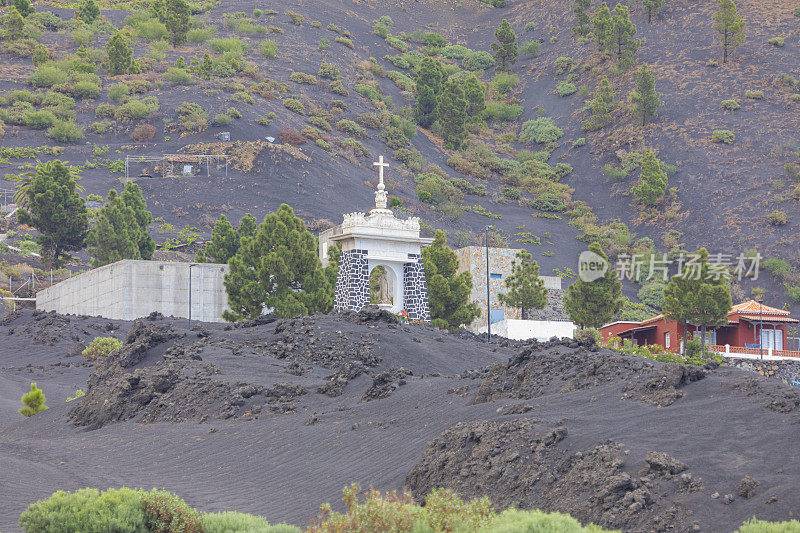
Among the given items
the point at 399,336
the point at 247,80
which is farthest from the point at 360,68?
the point at 399,336

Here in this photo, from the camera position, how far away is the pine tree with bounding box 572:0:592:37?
393 feet

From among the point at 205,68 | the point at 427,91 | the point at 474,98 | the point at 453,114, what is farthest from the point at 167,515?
→ the point at 474,98

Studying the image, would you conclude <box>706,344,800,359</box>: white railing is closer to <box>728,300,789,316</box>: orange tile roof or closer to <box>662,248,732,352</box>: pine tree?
<box>728,300,789,316</box>: orange tile roof

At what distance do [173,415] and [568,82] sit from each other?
9466cm

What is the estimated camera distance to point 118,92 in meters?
89.9

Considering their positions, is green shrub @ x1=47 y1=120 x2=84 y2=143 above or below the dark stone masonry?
A: above

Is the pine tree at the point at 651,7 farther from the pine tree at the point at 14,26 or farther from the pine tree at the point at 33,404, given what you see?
the pine tree at the point at 33,404

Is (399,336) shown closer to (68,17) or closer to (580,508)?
(580,508)

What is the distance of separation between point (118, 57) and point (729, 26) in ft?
206

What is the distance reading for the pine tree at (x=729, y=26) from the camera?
341ft

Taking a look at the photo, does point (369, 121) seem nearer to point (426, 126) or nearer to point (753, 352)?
point (426, 126)

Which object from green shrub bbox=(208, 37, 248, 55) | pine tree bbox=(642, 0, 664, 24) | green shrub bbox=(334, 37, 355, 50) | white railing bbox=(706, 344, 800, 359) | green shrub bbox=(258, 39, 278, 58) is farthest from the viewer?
pine tree bbox=(642, 0, 664, 24)

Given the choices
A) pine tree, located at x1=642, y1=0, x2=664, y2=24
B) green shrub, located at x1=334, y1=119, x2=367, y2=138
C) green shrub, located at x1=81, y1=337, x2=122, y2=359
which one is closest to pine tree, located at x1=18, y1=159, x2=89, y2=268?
green shrub, located at x1=81, y1=337, x2=122, y2=359

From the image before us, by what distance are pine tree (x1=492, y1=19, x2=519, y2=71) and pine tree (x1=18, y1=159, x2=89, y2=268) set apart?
80220mm
